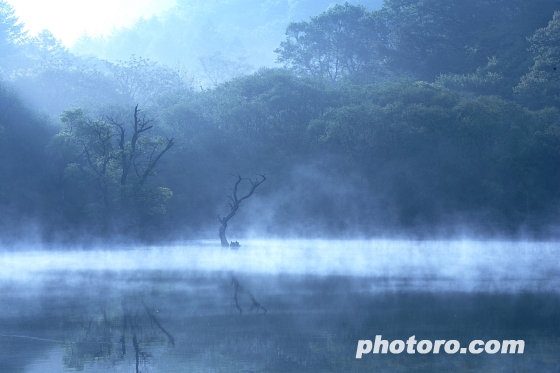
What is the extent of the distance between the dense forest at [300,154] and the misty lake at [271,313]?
471 inches

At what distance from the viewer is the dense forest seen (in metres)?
38.1

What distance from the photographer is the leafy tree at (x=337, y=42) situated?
203ft

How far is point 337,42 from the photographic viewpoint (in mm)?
62938

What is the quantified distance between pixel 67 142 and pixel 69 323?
25.7m

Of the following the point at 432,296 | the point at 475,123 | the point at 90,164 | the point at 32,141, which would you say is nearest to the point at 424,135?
the point at 475,123

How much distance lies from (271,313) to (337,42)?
50.6 metres

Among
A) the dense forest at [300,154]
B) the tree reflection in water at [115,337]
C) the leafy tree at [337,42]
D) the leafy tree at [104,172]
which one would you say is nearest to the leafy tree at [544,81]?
the dense forest at [300,154]

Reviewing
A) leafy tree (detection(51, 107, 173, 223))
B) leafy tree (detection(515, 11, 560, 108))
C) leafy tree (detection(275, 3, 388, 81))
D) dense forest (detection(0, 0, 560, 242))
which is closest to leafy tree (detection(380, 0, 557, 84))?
dense forest (detection(0, 0, 560, 242))

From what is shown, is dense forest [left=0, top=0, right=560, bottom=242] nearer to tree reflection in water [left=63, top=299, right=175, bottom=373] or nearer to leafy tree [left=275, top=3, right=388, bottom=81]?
leafy tree [left=275, top=3, right=388, bottom=81]

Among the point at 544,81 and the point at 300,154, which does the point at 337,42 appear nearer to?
the point at 300,154

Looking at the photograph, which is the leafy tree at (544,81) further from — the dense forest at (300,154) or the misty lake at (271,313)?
the misty lake at (271,313)

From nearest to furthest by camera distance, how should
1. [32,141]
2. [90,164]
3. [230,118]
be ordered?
[90,164], [32,141], [230,118]

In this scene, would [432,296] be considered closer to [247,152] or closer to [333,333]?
[333,333]

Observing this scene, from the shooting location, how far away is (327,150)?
4447 centimetres
